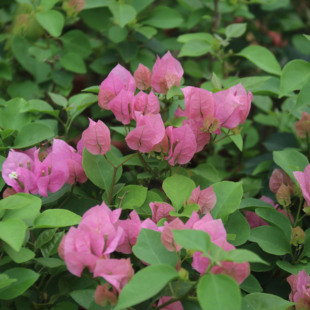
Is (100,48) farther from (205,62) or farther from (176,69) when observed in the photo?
(176,69)

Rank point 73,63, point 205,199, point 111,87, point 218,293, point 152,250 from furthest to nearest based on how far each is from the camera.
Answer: point 73,63
point 111,87
point 205,199
point 152,250
point 218,293

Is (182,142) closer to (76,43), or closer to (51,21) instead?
(51,21)

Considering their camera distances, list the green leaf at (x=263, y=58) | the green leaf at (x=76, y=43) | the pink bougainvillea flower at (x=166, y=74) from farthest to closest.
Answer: the green leaf at (x=76, y=43) < the green leaf at (x=263, y=58) < the pink bougainvillea flower at (x=166, y=74)

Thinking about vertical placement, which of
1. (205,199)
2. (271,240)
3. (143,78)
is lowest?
(271,240)

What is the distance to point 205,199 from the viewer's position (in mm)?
820

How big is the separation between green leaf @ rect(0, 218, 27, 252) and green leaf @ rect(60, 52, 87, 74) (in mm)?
718

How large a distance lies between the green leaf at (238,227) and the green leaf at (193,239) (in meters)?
0.21

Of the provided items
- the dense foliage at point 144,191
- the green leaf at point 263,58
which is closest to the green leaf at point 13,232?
the dense foliage at point 144,191

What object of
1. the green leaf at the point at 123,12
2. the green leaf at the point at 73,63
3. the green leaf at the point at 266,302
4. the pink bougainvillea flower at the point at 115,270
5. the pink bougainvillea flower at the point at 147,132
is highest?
the green leaf at the point at 123,12

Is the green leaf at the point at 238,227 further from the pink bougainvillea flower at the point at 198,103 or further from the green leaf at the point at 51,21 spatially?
the green leaf at the point at 51,21

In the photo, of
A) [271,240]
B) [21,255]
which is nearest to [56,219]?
[21,255]

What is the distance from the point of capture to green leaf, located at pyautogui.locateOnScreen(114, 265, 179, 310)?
584mm

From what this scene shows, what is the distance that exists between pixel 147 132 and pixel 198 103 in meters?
0.11

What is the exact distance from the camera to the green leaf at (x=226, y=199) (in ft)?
2.70
